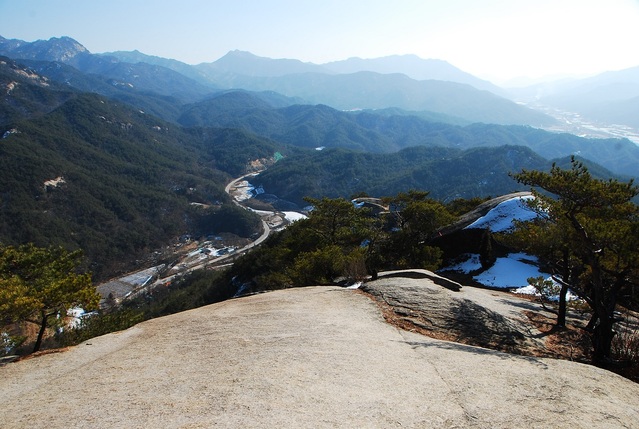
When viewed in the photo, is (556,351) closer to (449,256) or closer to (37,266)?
(449,256)

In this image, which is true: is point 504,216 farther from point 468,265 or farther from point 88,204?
point 88,204

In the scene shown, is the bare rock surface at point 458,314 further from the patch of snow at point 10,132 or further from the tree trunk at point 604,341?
the patch of snow at point 10,132

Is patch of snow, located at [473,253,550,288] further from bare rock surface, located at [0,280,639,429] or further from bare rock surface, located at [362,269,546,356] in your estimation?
bare rock surface, located at [0,280,639,429]

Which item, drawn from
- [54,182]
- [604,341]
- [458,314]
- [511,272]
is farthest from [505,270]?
[54,182]

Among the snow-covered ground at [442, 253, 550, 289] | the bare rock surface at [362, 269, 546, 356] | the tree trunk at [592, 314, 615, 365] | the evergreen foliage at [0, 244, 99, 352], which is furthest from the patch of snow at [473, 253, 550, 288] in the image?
the evergreen foliage at [0, 244, 99, 352]

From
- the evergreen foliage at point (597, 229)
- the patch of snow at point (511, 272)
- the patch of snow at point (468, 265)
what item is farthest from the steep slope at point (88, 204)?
the evergreen foliage at point (597, 229)

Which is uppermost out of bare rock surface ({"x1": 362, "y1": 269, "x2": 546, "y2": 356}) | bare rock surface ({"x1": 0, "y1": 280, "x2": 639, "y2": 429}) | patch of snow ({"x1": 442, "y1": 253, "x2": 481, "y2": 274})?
bare rock surface ({"x1": 0, "y1": 280, "x2": 639, "y2": 429})

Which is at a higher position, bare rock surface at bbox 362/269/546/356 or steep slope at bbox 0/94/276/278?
bare rock surface at bbox 362/269/546/356
